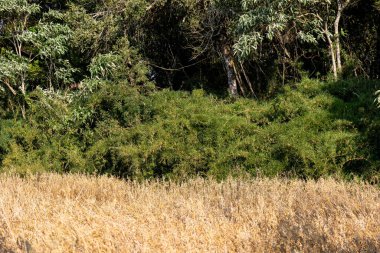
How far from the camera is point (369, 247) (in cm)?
358

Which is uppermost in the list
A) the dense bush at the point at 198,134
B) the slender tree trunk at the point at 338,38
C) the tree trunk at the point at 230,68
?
the slender tree trunk at the point at 338,38

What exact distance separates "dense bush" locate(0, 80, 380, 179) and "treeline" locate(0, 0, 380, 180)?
3cm

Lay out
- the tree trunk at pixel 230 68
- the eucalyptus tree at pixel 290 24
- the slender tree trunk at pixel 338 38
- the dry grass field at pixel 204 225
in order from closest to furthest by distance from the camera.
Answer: the dry grass field at pixel 204 225 < the eucalyptus tree at pixel 290 24 < the slender tree trunk at pixel 338 38 < the tree trunk at pixel 230 68

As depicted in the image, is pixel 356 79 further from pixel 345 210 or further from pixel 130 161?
pixel 345 210

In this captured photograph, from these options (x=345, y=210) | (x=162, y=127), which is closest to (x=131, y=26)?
(x=162, y=127)

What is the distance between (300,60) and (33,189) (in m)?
7.58

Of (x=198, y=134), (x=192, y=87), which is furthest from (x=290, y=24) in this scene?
(x=198, y=134)

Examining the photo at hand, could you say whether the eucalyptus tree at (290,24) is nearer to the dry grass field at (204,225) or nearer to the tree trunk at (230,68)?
the tree trunk at (230,68)

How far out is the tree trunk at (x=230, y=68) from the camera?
1230 cm

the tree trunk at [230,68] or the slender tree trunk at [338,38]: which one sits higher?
the slender tree trunk at [338,38]

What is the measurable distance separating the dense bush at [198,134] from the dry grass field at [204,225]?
2252mm

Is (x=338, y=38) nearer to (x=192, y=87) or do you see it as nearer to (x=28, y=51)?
(x=192, y=87)

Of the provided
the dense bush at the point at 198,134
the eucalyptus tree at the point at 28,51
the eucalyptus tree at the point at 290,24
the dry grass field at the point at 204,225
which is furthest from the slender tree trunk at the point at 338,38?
the eucalyptus tree at the point at 28,51

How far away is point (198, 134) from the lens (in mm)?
10109
